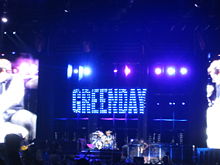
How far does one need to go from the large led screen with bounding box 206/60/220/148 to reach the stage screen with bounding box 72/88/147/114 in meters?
2.25

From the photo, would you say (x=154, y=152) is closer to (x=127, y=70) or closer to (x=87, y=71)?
(x=127, y=70)

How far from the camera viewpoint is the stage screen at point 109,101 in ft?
38.8

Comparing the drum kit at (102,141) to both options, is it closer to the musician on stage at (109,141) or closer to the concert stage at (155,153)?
the musician on stage at (109,141)

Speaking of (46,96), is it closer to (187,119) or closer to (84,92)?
(84,92)

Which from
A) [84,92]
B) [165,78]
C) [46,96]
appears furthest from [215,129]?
[46,96]

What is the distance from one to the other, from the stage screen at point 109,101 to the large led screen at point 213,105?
2.25 meters

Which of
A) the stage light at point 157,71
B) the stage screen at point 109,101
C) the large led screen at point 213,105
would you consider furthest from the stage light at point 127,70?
the large led screen at point 213,105

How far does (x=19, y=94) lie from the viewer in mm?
12516

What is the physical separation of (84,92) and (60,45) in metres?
2.56

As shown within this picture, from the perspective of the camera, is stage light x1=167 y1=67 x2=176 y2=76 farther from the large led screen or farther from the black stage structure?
the large led screen

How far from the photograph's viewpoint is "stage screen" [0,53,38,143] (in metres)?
12.3

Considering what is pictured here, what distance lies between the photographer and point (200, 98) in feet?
40.0

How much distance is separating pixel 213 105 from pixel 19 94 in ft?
22.7

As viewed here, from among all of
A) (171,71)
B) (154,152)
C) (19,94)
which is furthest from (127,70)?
(19,94)
